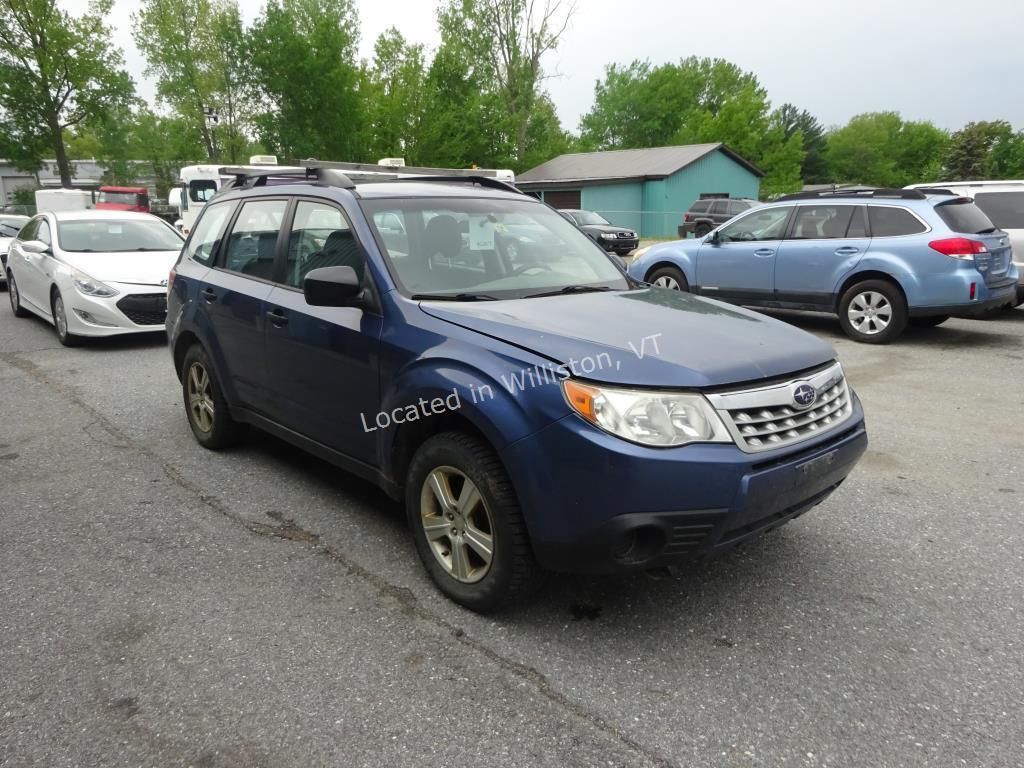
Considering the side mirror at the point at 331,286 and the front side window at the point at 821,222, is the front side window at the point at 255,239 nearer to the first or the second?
the side mirror at the point at 331,286

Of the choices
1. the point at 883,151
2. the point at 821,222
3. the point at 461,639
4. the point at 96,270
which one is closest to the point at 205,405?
the point at 461,639

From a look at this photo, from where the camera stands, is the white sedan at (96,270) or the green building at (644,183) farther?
the green building at (644,183)

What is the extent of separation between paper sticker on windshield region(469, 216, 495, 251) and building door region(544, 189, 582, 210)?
36427 mm

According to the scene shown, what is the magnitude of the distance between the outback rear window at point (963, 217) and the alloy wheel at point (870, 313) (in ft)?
3.46

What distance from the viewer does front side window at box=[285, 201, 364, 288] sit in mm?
3621

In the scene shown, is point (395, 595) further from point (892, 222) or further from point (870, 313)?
point (892, 222)

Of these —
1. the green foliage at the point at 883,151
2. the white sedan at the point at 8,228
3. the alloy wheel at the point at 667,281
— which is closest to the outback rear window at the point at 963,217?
the alloy wheel at the point at 667,281

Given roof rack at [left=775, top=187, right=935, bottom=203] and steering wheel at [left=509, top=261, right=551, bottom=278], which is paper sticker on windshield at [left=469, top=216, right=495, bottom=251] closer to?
steering wheel at [left=509, top=261, right=551, bottom=278]

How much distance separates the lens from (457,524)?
10.0ft

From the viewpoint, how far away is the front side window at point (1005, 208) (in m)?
9.88

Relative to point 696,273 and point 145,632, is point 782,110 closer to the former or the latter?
point 696,273

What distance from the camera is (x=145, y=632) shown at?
294 centimetres

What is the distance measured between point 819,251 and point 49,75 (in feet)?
137

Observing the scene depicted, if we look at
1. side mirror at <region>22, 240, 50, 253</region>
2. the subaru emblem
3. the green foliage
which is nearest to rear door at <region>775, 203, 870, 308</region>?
the subaru emblem
